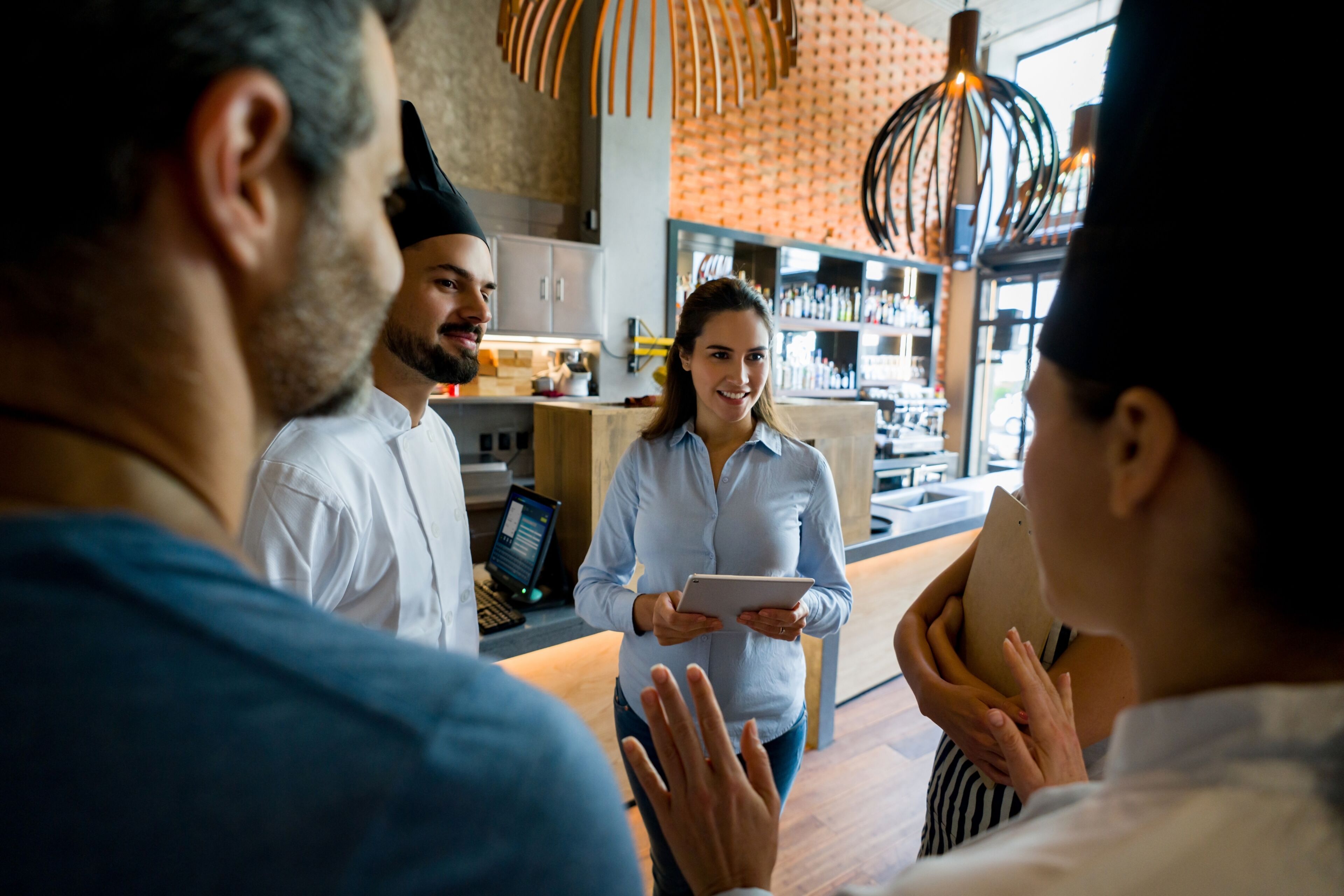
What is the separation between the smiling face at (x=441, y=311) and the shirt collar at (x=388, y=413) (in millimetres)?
139

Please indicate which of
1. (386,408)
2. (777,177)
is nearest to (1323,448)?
(386,408)

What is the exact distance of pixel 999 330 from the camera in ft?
26.2

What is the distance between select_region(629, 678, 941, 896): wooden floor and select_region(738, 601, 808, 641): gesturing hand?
A: 1149 millimetres

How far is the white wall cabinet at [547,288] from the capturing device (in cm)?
485

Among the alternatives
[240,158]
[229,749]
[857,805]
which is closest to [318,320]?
[240,158]

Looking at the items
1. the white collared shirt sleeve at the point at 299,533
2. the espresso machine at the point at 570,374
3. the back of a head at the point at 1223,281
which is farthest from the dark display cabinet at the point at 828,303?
the back of a head at the point at 1223,281

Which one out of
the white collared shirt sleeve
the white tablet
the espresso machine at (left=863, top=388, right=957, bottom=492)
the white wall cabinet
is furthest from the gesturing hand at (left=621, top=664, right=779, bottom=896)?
the espresso machine at (left=863, top=388, right=957, bottom=492)

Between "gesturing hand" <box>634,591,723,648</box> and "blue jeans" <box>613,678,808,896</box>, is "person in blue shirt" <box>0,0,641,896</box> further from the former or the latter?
"blue jeans" <box>613,678,808,896</box>

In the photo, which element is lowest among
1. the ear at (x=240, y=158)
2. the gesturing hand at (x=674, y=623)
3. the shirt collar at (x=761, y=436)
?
the gesturing hand at (x=674, y=623)

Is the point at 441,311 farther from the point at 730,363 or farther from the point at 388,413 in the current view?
the point at 730,363

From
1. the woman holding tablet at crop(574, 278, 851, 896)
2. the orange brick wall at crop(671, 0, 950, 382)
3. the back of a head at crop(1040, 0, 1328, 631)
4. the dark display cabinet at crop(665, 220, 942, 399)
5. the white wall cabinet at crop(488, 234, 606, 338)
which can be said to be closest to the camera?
the back of a head at crop(1040, 0, 1328, 631)

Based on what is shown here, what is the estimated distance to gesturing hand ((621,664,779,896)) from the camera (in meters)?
0.71

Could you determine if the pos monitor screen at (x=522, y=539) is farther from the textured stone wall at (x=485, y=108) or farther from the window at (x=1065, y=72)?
the window at (x=1065, y=72)

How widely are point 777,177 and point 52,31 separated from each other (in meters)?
6.90
